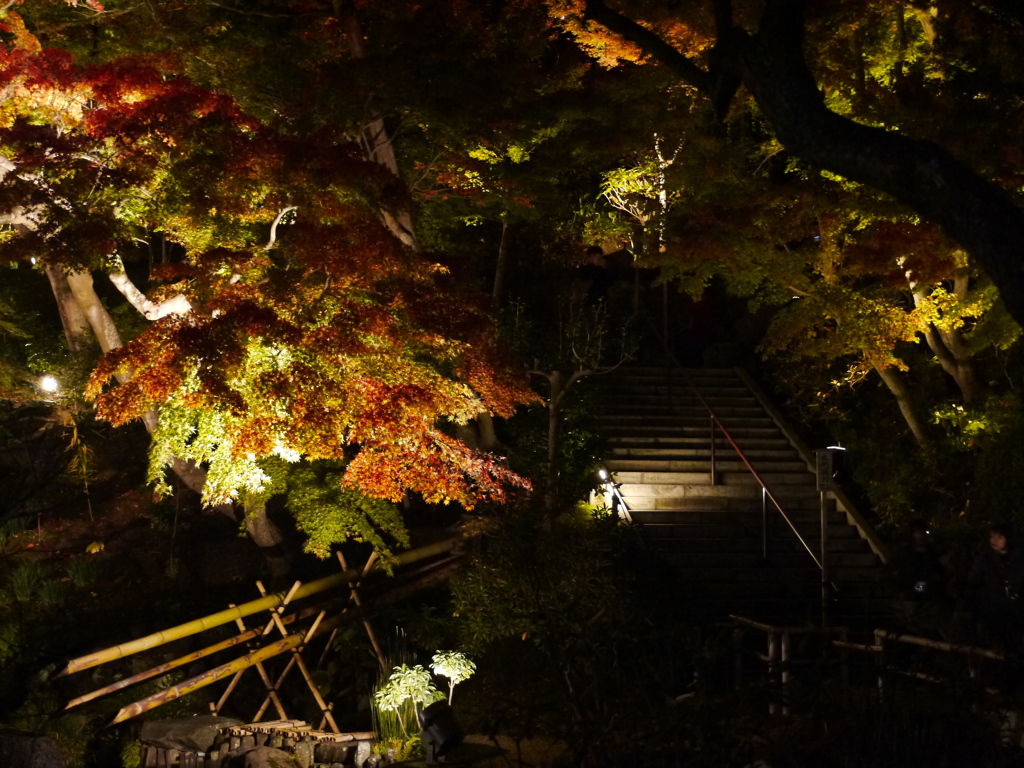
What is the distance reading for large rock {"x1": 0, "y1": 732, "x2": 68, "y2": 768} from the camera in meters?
7.39

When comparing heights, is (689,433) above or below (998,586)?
above

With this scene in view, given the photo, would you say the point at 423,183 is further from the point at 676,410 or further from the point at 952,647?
the point at 952,647

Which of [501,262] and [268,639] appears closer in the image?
[268,639]

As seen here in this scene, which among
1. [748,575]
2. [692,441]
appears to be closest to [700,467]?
[692,441]

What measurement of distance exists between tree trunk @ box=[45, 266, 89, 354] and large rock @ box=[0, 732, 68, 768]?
545 cm

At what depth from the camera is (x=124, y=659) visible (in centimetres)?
1027

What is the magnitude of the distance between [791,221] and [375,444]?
21.0ft

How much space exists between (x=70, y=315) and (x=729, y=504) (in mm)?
9242

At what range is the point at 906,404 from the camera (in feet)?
43.8

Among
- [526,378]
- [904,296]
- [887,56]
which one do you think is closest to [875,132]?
[526,378]

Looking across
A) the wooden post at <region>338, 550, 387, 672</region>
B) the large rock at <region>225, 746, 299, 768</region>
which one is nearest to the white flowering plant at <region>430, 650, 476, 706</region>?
the wooden post at <region>338, 550, 387, 672</region>

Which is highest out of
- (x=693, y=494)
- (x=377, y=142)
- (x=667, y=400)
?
(x=377, y=142)

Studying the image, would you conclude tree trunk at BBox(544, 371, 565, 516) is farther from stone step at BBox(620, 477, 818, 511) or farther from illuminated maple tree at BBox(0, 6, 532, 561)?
stone step at BBox(620, 477, 818, 511)

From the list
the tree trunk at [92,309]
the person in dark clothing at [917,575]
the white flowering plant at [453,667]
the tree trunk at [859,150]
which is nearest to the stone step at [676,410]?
the white flowering plant at [453,667]
